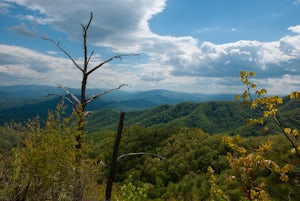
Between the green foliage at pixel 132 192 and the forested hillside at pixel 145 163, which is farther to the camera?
the green foliage at pixel 132 192

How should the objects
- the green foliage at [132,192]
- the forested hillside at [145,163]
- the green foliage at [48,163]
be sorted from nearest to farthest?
1. the forested hillside at [145,163]
2. the green foliage at [48,163]
3. the green foliage at [132,192]

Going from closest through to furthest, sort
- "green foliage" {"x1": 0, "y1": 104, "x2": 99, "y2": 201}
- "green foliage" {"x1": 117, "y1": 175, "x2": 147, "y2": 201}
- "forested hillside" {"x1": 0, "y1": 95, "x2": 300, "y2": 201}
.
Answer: "forested hillside" {"x1": 0, "y1": 95, "x2": 300, "y2": 201} → "green foliage" {"x1": 0, "y1": 104, "x2": 99, "y2": 201} → "green foliage" {"x1": 117, "y1": 175, "x2": 147, "y2": 201}

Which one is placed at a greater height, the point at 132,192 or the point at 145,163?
the point at 132,192

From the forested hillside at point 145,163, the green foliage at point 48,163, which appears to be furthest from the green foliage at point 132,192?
the green foliage at point 48,163

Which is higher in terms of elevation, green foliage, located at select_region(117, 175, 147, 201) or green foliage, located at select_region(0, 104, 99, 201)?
green foliage, located at select_region(0, 104, 99, 201)

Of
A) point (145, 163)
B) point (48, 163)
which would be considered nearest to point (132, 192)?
point (48, 163)

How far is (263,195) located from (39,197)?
4754 mm

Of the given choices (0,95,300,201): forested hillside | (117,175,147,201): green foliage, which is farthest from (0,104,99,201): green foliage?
(117,175,147,201): green foliage

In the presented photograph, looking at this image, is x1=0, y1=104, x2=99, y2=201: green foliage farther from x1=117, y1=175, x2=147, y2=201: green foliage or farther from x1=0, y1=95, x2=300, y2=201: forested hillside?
x1=117, y1=175, x2=147, y2=201: green foliage

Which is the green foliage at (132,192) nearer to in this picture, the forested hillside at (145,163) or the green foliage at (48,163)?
the forested hillside at (145,163)

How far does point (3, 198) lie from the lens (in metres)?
5.48

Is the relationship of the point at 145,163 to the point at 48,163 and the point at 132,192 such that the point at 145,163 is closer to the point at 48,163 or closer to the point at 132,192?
the point at 132,192

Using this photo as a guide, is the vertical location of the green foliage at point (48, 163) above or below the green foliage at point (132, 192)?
above

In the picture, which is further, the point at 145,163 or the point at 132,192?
the point at 145,163
